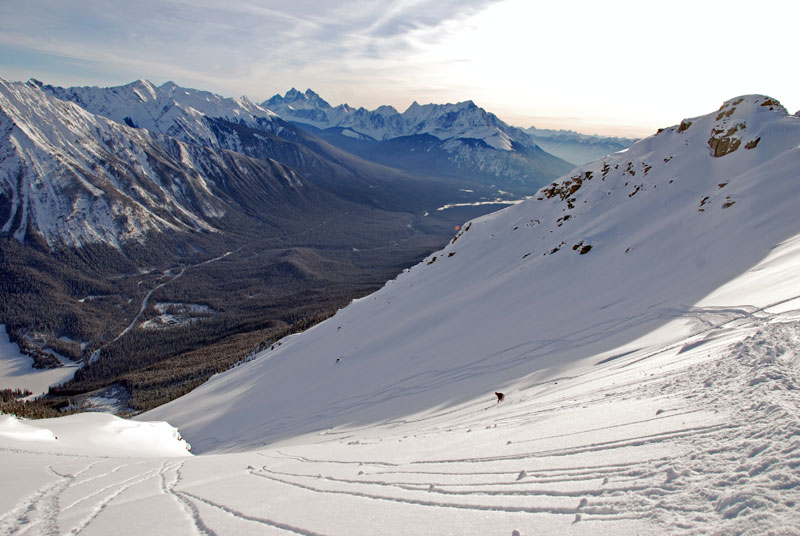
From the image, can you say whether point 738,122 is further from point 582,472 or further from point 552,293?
point 582,472

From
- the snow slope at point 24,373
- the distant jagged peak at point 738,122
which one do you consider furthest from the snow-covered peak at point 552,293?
the snow slope at point 24,373

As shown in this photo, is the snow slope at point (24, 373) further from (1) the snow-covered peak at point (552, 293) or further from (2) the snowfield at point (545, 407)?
(2) the snowfield at point (545, 407)

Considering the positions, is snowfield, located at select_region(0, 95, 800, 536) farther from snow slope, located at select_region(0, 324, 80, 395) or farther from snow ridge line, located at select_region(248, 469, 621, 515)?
snow slope, located at select_region(0, 324, 80, 395)

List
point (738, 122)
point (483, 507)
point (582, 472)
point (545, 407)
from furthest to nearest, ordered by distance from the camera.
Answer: point (738, 122), point (545, 407), point (582, 472), point (483, 507)

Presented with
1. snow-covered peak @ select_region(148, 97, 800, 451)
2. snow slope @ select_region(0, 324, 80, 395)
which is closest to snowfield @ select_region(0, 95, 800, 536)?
snow-covered peak @ select_region(148, 97, 800, 451)

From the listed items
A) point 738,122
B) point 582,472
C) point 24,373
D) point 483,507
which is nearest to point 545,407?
point 582,472

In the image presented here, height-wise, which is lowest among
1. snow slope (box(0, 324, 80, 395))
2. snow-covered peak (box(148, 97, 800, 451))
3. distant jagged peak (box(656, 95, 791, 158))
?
snow slope (box(0, 324, 80, 395))

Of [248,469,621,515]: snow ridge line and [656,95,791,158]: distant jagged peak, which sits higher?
[656,95,791,158]: distant jagged peak

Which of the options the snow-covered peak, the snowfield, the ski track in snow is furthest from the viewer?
the snow-covered peak

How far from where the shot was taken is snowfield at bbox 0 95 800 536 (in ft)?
19.6

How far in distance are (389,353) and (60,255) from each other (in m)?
222

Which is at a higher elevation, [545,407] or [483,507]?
[483,507]

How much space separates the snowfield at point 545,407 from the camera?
596cm

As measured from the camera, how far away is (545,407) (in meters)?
12.8
